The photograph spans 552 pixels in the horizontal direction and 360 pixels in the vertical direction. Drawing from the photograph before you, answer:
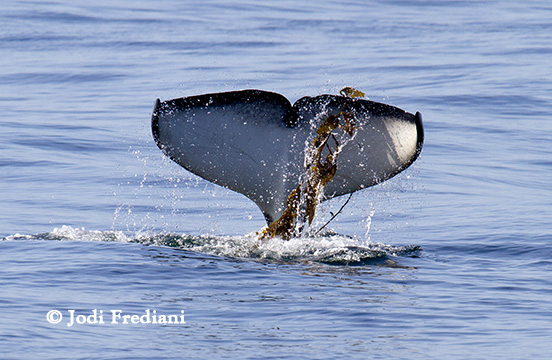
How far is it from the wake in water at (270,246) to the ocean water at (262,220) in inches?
1.0

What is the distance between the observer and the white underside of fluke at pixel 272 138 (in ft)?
24.3

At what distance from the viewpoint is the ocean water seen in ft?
19.8

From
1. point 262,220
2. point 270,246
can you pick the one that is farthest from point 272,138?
point 262,220

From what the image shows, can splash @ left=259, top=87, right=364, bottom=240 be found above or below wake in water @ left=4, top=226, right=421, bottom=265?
above

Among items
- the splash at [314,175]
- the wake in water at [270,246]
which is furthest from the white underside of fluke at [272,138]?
the wake in water at [270,246]

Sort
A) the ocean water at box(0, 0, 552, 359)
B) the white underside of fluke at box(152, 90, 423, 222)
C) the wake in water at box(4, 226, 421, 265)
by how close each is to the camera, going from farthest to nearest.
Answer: the wake in water at box(4, 226, 421, 265) → the white underside of fluke at box(152, 90, 423, 222) → the ocean water at box(0, 0, 552, 359)

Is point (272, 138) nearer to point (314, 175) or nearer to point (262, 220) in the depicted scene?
point (314, 175)

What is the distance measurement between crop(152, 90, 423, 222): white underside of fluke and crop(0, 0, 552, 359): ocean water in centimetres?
63

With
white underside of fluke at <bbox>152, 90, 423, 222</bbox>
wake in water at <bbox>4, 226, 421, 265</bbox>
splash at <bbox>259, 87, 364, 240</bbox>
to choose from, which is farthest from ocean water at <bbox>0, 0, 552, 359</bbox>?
white underside of fluke at <bbox>152, 90, 423, 222</bbox>

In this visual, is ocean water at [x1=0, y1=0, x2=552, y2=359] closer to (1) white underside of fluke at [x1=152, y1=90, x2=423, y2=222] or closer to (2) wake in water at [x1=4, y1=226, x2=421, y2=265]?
(2) wake in water at [x1=4, y1=226, x2=421, y2=265]

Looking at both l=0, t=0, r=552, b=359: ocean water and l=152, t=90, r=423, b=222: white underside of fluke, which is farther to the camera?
l=152, t=90, r=423, b=222: white underside of fluke

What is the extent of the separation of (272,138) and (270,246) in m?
0.88

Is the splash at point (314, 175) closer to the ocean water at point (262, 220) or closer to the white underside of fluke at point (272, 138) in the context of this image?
the white underside of fluke at point (272, 138)

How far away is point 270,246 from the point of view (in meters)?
7.94
